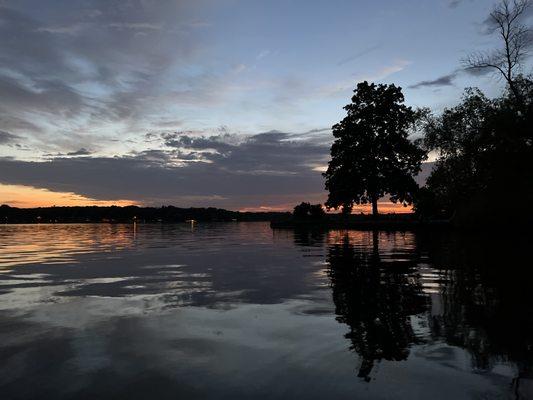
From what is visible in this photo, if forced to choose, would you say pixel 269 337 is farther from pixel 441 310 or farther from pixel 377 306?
pixel 441 310

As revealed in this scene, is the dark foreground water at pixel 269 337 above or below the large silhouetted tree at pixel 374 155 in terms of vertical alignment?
below

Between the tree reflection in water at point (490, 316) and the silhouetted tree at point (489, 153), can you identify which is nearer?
the tree reflection in water at point (490, 316)

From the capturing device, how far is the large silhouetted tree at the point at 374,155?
57.5 metres

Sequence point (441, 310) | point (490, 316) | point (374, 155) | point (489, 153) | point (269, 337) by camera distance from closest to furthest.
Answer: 1. point (269, 337)
2. point (490, 316)
3. point (441, 310)
4. point (489, 153)
5. point (374, 155)

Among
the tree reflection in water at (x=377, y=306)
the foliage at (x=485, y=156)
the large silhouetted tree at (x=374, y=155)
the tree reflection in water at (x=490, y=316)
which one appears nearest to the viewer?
the tree reflection in water at (x=490, y=316)

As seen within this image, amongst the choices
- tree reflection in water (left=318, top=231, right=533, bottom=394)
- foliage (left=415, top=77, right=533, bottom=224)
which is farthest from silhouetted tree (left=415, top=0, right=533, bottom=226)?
tree reflection in water (left=318, top=231, right=533, bottom=394)

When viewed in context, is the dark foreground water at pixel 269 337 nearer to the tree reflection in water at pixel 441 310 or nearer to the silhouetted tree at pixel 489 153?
the tree reflection in water at pixel 441 310

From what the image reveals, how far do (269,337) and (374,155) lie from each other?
5347 centimetres

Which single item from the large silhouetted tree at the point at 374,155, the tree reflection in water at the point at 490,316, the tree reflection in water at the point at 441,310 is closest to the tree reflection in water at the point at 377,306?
the tree reflection in water at the point at 441,310

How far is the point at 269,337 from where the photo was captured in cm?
738

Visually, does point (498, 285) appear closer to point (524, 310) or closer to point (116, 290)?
point (524, 310)

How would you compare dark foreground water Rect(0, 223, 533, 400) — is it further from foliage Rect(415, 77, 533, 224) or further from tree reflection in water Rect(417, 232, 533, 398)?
foliage Rect(415, 77, 533, 224)

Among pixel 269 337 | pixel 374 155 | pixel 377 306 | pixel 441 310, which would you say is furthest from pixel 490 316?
pixel 374 155

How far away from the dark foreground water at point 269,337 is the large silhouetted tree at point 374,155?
43863mm
